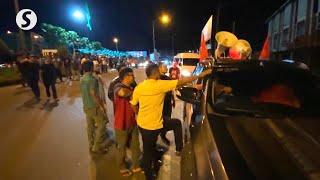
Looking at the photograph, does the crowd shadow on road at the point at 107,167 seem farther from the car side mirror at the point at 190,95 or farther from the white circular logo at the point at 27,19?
the white circular logo at the point at 27,19

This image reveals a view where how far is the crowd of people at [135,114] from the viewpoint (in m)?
4.25

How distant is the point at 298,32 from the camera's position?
1086 inches

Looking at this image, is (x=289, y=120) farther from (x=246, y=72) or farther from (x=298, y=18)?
(x=298, y=18)

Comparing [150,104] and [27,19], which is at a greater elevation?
[27,19]

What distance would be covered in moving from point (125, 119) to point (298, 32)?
2583 centimetres

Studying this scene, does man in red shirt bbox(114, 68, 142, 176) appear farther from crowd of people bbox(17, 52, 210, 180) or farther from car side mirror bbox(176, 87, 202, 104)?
car side mirror bbox(176, 87, 202, 104)

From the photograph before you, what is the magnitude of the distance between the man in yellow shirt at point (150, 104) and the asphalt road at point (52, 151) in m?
0.76

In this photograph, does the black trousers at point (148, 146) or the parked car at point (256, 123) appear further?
the black trousers at point (148, 146)

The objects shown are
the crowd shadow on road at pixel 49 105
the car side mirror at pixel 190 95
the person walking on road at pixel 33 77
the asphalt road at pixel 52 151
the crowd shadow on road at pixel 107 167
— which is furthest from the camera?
the person walking on road at pixel 33 77

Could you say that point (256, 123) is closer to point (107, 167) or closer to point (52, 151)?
point (107, 167)

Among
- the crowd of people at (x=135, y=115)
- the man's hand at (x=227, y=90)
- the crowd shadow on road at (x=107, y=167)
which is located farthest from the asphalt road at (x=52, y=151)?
the man's hand at (x=227, y=90)

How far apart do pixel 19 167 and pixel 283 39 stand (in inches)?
1264

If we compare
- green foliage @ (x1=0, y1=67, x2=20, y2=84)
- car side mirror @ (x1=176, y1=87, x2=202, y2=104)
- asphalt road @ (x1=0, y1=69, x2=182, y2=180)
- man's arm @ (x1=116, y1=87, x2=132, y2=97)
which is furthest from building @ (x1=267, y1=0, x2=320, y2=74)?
green foliage @ (x1=0, y1=67, x2=20, y2=84)

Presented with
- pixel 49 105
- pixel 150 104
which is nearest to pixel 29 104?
pixel 49 105
